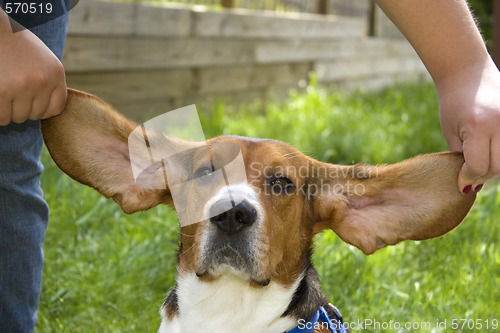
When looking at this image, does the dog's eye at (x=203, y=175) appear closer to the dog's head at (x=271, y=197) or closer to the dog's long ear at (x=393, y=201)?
the dog's head at (x=271, y=197)

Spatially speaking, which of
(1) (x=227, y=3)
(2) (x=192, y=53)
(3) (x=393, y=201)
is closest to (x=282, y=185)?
(3) (x=393, y=201)

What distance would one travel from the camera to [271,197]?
107 inches

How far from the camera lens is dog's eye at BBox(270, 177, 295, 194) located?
2.74 metres

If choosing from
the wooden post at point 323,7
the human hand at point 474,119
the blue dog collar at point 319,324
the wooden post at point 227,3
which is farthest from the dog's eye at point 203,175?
the wooden post at point 323,7

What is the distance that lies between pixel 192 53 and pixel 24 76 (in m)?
5.67

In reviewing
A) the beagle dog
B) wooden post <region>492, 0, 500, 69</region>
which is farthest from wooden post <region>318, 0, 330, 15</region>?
the beagle dog

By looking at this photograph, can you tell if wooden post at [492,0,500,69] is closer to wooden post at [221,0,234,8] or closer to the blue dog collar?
wooden post at [221,0,234,8]

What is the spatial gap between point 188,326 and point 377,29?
12.2 m

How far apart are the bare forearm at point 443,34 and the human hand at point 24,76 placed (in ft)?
3.96

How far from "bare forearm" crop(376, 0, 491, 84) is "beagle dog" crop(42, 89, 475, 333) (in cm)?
32

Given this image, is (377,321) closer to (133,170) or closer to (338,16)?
(133,170)

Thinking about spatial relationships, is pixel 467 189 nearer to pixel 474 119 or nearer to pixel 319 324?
pixel 474 119

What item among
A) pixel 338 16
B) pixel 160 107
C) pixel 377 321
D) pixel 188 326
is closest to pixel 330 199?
pixel 188 326

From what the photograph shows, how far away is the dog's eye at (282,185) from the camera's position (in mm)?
2738
